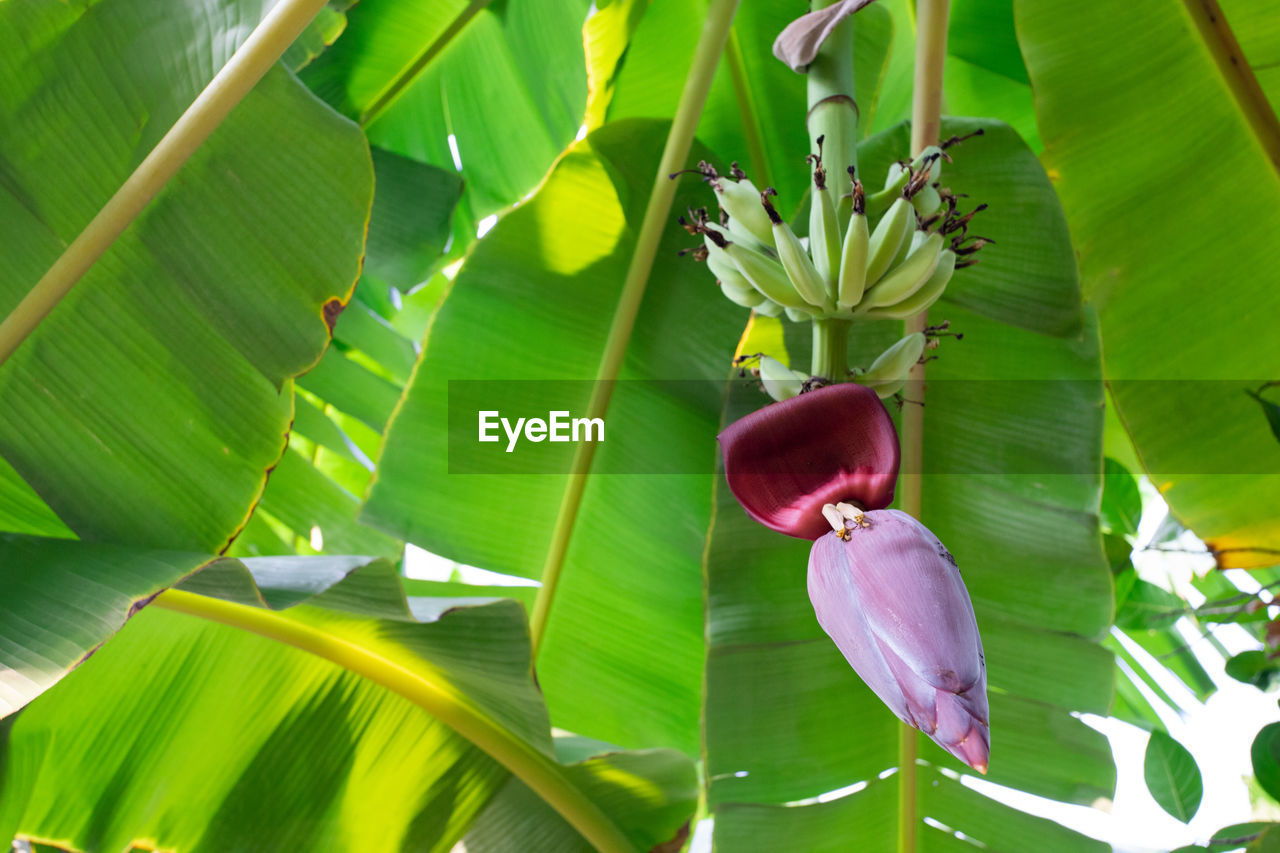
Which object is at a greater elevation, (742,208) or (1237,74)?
(1237,74)

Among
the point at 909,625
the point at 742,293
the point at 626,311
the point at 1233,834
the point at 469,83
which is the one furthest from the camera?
the point at 469,83

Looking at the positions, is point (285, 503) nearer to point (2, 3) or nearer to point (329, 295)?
point (329, 295)

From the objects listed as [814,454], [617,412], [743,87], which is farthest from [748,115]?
[814,454]

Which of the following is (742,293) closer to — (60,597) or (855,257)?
(855,257)

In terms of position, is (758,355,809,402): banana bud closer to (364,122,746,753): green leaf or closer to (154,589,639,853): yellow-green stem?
(364,122,746,753): green leaf

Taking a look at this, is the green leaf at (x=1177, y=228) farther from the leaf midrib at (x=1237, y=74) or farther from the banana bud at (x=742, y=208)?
the banana bud at (x=742, y=208)

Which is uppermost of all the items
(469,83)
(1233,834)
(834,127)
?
(469,83)

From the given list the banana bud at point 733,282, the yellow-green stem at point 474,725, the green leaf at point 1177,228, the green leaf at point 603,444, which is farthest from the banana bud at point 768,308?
the yellow-green stem at point 474,725
